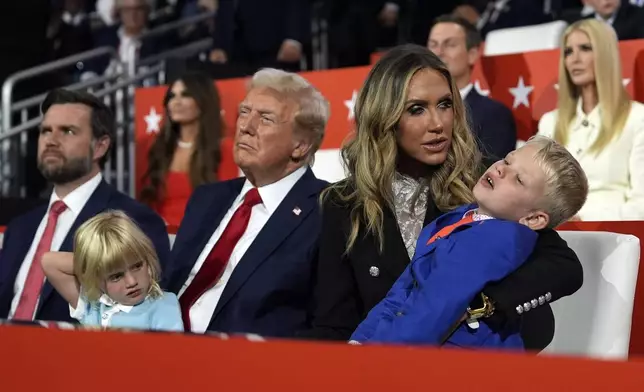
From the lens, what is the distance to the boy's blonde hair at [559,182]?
221 cm

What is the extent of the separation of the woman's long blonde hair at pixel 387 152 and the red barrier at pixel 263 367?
1155mm

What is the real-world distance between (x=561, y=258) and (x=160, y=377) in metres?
1.01

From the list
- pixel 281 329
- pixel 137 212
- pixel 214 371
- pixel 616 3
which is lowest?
pixel 281 329

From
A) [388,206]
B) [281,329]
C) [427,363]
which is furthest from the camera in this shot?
[281,329]

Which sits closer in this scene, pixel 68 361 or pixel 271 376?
pixel 271 376

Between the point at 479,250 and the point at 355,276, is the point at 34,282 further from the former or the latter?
the point at 479,250

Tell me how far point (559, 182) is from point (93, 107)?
89.1 inches

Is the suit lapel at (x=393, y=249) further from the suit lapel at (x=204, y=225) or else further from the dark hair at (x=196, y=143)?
the dark hair at (x=196, y=143)

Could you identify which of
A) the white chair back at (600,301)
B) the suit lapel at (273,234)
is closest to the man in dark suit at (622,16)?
the suit lapel at (273,234)

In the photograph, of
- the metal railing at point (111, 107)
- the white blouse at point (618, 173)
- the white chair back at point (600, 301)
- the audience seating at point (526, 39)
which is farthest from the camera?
the metal railing at point (111, 107)

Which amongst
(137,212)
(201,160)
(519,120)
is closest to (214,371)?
(137,212)

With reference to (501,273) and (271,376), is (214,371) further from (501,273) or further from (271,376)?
(501,273)

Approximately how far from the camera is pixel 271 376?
1.39m

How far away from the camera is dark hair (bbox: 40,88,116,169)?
3.98 m
